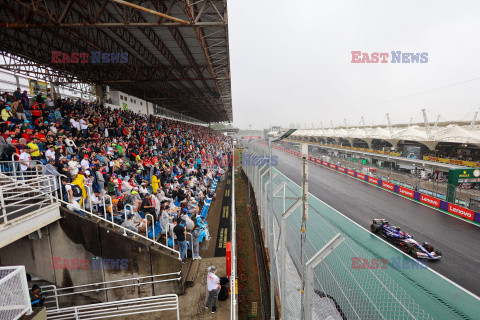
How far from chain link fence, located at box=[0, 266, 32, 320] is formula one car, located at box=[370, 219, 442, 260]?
12.1 m

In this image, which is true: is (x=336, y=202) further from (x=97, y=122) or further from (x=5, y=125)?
(x=5, y=125)

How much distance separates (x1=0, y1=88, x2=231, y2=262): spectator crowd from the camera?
6.58 metres

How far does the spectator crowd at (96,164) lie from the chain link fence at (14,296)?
8.34 feet

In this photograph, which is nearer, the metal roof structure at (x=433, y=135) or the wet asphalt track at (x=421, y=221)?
the wet asphalt track at (x=421, y=221)

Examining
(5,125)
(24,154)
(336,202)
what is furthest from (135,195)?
(336,202)

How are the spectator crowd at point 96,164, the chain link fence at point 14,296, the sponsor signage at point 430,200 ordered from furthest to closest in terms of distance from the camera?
1. the sponsor signage at point 430,200
2. the spectator crowd at point 96,164
3. the chain link fence at point 14,296

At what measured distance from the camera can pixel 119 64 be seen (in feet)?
47.9

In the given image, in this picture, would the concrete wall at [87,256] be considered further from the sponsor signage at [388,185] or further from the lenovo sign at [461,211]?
the sponsor signage at [388,185]

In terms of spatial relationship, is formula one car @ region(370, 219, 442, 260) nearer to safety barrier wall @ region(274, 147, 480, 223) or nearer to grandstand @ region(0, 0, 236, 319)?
safety barrier wall @ region(274, 147, 480, 223)

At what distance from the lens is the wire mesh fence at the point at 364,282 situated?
18.1 ft

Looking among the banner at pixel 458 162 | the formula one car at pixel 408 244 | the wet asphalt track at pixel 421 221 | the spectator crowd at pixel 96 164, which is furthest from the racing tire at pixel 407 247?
the banner at pixel 458 162

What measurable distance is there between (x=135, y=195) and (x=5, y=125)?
4.37 meters

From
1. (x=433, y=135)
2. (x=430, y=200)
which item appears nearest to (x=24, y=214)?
(x=430, y=200)

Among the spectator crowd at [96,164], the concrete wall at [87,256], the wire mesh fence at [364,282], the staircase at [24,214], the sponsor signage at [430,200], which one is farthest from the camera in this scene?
the sponsor signage at [430,200]
